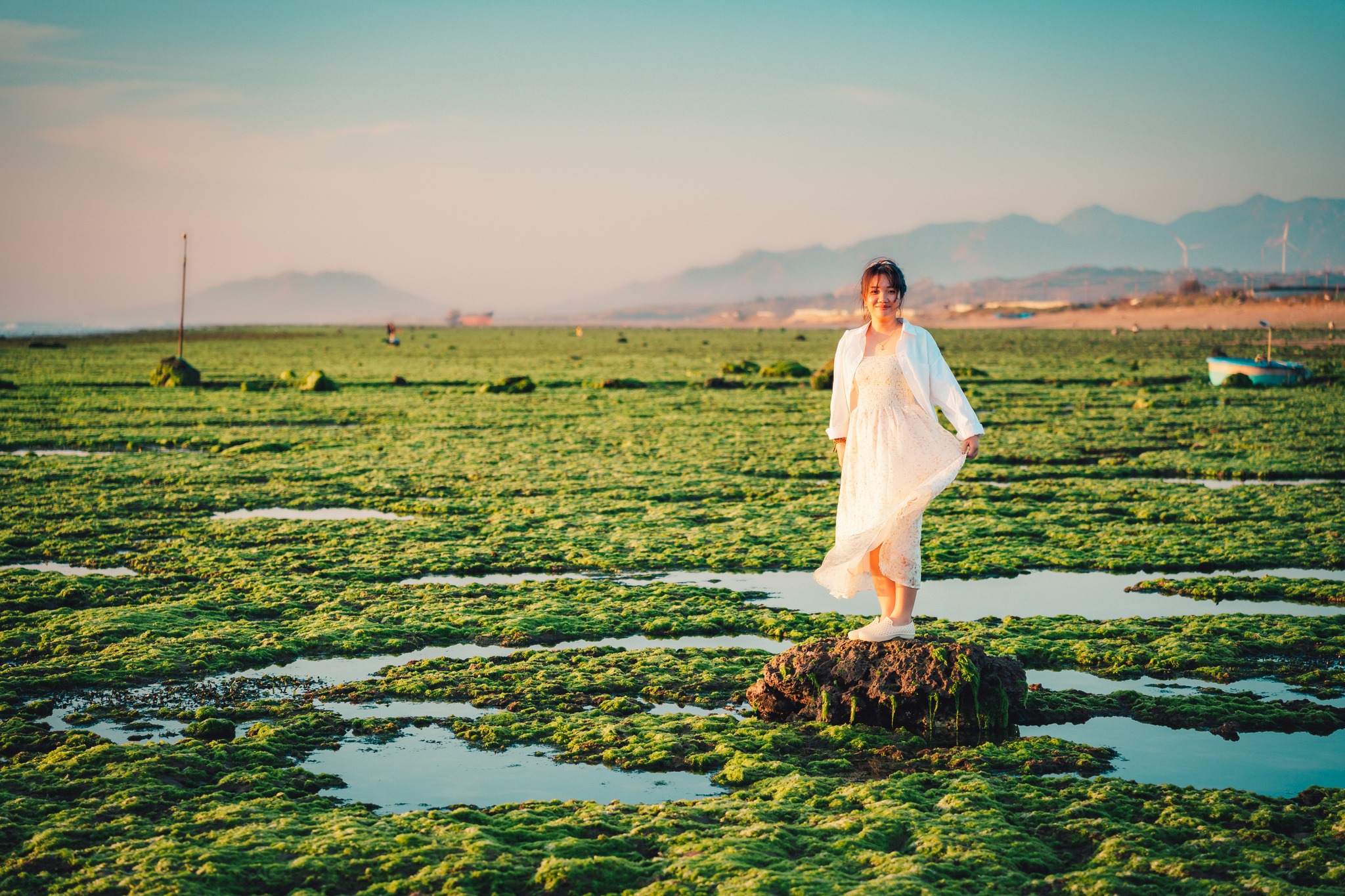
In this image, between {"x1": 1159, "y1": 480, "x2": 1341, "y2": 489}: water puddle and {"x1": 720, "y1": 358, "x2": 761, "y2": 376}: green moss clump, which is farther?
{"x1": 720, "y1": 358, "x2": 761, "y2": 376}: green moss clump

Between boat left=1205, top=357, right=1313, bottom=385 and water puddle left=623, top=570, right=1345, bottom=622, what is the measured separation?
24925mm

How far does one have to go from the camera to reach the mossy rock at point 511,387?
1299 inches

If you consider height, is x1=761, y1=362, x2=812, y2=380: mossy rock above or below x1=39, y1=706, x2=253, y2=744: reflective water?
above

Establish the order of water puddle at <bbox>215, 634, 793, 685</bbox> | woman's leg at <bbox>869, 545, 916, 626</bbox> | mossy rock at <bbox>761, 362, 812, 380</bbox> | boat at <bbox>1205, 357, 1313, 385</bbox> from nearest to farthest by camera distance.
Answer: woman's leg at <bbox>869, 545, 916, 626</bbox> → water puddle at <bbox>215, 634, 793, 685</bbox> → boat at <bbox>1205, 357, 1313, 385</bbox> → mossy rock at <bbox>761, 362, 812, 380</bbox>

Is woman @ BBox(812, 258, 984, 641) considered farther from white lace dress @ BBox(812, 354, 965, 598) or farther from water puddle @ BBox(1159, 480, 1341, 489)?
water puddle @ BBox(1159, 480, 1341, 489)

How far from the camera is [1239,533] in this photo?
39.0 feet

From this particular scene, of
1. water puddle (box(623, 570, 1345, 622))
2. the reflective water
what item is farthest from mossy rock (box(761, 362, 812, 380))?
the reflective water

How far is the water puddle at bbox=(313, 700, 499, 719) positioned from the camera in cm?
668

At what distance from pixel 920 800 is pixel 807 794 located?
0.57m

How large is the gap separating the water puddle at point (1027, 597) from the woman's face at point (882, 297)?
3.41m

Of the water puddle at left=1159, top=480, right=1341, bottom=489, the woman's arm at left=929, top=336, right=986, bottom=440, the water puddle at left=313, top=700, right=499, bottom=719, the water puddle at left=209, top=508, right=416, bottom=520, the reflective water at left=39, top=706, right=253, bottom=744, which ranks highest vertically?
the woman's arm at left=929, top=336, right=986, bottom=440

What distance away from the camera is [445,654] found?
26.4 ft

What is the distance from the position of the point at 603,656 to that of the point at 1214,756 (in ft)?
13.2

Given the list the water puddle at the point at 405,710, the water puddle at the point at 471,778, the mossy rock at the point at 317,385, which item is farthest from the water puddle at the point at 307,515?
the mossy rock at the point at 317,385
